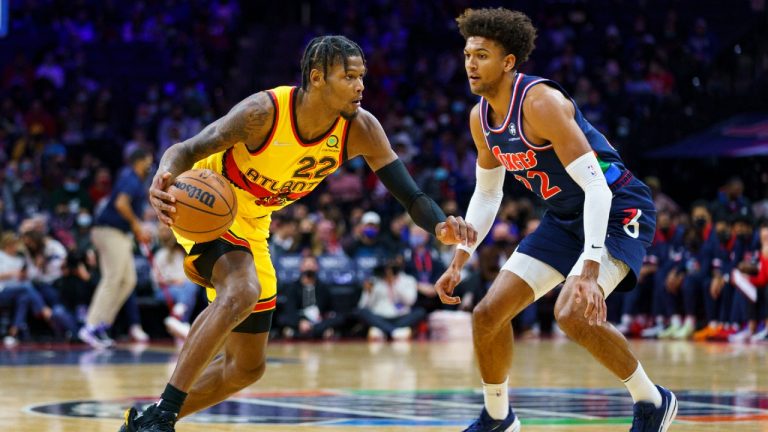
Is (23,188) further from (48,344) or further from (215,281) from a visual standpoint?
(215,281)

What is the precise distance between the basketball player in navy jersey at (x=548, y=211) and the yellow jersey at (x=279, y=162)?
0.71 meters

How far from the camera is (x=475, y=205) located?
20.1 ft

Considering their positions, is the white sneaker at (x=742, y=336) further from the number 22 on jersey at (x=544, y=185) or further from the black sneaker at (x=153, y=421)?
the black sneaker at (x=153, y=421)

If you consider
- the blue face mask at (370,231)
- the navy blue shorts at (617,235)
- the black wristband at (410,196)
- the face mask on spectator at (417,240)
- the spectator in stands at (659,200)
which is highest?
the black wristband at (410,196)

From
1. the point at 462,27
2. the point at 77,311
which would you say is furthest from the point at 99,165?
the point at 462,27

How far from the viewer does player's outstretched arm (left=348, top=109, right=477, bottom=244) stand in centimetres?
559

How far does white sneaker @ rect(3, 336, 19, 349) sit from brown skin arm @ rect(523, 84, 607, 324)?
31.1 ft

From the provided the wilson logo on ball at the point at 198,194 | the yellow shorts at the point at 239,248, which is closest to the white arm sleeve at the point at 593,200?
the yellow shorts at the point at 239,248

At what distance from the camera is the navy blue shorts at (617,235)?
18.6ft

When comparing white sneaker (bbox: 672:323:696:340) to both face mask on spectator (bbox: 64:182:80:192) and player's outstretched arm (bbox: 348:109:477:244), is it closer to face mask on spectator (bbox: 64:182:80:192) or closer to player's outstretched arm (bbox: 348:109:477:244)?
face mask on spectator (bbox: 64:182:80:192)

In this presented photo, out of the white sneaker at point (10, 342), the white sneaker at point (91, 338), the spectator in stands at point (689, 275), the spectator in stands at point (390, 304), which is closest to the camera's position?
the white sneaker at point (91, 338)

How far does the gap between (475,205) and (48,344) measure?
9036 millimetres

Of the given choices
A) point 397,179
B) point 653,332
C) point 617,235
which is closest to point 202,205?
point 397,179

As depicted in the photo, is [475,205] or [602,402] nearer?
[475,205]
